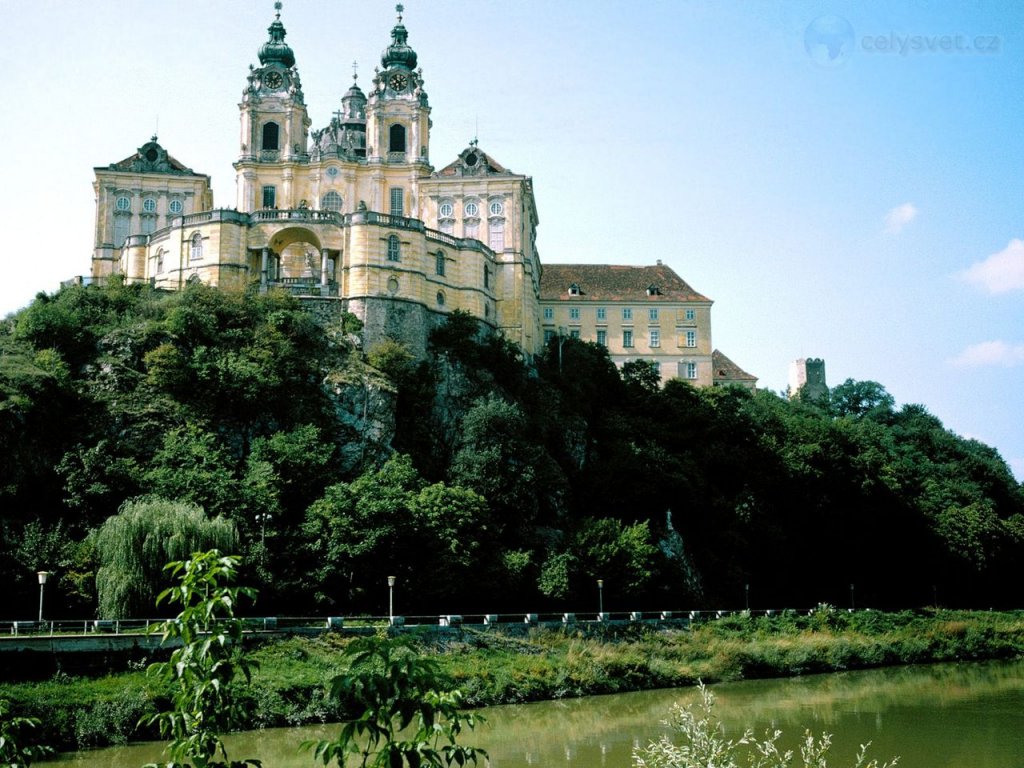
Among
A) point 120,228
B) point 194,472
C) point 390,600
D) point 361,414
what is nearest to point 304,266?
point 120,228

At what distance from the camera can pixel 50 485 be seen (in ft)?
157

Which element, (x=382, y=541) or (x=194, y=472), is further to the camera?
(x=194, y=472)

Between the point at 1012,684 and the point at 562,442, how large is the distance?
26.8m

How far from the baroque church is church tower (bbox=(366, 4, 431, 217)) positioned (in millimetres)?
88

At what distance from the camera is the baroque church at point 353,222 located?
2493 inches

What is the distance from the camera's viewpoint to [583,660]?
43250 mm

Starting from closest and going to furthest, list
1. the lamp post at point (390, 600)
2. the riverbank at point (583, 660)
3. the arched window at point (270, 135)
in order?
the riverbank at point (583, 660) < the lamp post at point (390, 600) < the arched window at point (270, 135)

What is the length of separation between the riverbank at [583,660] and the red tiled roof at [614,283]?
31.9m

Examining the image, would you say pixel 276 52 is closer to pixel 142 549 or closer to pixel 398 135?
pixel 398 135

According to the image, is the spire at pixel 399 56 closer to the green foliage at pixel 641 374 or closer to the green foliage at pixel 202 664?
the green foliage at pixel 641 374

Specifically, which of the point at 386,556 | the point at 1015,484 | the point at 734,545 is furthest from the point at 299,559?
the point at 1015,484

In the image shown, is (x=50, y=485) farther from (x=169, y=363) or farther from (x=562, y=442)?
(x=562, y=442)

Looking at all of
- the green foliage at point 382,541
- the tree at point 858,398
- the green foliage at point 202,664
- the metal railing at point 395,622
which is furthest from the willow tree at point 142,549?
the tree at point 858,398

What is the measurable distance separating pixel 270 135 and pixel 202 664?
69225 millimetres
